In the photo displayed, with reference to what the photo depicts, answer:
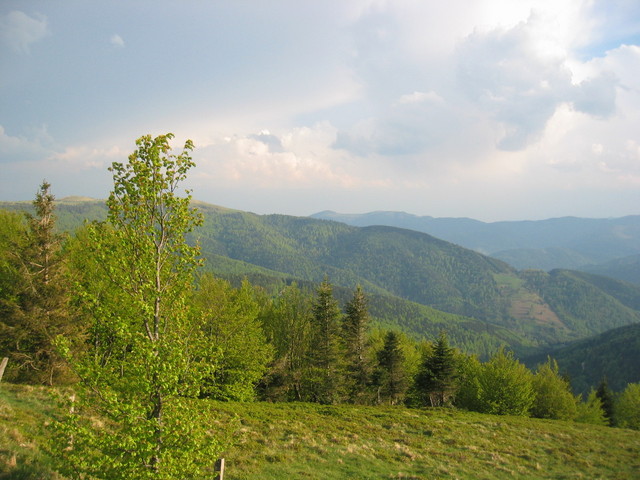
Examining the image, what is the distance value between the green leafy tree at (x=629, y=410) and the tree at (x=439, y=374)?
168 ft

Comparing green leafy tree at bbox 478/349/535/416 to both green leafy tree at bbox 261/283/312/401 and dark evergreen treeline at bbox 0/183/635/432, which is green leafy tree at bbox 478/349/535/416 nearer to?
dark evergreen treeline at bbox 0/183/635/432

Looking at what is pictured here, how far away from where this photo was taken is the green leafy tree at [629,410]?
71.2 metres

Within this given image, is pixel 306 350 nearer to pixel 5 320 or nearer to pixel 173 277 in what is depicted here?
pixel 5 320

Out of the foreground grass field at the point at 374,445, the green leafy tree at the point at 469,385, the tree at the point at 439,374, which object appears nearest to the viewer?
the foreground grass field at the point at 374,445

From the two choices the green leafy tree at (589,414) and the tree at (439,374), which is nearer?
the tree at (439,374)

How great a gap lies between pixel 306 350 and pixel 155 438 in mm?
38596

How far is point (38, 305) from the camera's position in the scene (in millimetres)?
24156

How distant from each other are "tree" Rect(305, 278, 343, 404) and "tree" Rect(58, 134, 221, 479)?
33.5 metres

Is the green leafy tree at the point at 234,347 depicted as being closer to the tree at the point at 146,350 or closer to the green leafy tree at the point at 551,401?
the tree at the point at 146,350

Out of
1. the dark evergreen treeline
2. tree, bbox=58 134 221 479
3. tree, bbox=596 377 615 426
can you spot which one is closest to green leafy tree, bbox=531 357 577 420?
the dark evergreen treeline

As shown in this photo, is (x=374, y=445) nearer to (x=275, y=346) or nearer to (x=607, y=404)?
(x=275, y=346)

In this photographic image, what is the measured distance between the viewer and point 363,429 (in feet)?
96.7

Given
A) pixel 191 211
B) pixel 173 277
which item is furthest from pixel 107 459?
pixel 191 211

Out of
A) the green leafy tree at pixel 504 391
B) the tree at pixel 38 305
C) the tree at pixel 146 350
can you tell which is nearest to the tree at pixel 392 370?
the green leafy tree at pixel 504 391
